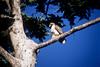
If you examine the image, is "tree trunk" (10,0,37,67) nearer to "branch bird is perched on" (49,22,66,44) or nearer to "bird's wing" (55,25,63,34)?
"branch bird is perched on" (49,22,66,44)

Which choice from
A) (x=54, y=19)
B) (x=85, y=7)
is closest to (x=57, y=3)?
(x=54, y=19)

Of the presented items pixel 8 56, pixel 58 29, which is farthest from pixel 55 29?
pixel 8 56

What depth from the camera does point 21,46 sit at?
5.96 meters

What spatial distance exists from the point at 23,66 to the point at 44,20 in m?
2.60

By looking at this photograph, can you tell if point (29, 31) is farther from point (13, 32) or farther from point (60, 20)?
point (13, 32)

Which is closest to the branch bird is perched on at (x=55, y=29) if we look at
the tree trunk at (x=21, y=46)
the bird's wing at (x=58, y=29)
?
the bird's wing at (x=58, y=29)

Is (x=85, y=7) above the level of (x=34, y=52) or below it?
above

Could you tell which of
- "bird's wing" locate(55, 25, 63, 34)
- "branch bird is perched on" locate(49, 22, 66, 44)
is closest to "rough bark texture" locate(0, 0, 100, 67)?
"branch bird is perched on" locate(49, 22, 66, 44)

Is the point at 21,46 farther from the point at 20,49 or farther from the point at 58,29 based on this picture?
the point at 58,29

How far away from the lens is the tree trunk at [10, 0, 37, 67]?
581 centimetres

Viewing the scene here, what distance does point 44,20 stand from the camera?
7.94 meters

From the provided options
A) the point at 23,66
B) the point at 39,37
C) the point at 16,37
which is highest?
the point at 16,37

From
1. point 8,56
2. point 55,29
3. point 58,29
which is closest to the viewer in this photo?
point 8,56

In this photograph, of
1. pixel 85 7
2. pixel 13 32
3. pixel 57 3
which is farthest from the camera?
pixel 57 3
